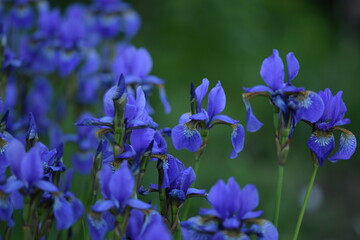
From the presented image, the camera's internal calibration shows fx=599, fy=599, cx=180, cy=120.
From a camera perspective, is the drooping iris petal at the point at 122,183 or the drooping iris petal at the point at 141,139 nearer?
Result: the drooping iris petal at the point at 122,183

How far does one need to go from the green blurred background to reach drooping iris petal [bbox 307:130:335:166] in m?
2.10

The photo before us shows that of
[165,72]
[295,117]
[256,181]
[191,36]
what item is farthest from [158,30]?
[295,117]

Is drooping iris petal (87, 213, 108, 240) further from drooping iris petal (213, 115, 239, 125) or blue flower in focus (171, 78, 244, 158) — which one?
drooping iris petal (213, 115, 239, 125)

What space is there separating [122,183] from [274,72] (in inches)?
26.0

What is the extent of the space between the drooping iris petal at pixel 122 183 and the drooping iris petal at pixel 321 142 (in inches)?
25.2

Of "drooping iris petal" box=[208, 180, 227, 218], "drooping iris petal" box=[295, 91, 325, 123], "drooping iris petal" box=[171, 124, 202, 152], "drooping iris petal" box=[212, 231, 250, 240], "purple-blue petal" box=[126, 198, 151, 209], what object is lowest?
"drooping iris petal" box=[212, 231, 250, 240]

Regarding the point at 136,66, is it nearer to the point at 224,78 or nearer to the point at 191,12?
the point at 224,78

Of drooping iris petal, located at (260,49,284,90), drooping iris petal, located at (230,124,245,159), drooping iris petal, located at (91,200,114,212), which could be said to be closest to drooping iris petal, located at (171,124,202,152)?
drooping iris petal, located at (230,124,245,159)

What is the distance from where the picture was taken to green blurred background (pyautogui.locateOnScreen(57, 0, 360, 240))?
446 cm

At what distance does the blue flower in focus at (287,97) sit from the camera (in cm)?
183

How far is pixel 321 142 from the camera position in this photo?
1901mm

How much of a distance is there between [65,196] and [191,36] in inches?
203

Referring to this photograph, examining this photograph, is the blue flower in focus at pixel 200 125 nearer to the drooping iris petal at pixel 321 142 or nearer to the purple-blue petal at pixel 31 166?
the drooping iris petal at pixel 321 142

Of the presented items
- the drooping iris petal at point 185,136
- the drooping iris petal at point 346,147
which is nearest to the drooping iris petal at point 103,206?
the drooping iris petal at point 185,136
